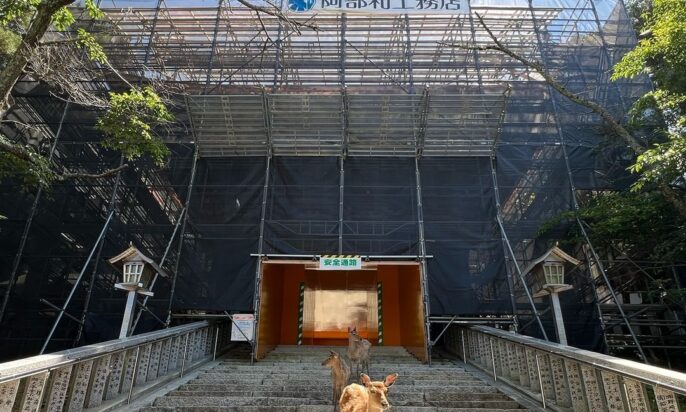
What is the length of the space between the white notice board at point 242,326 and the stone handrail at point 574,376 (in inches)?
172

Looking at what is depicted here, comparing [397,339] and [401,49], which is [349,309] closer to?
[397,339]

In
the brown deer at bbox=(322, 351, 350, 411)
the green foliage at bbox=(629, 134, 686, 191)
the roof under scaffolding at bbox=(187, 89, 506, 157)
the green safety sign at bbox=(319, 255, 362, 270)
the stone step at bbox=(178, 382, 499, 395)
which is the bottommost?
the stone step at bbox=(178, 382, 499, 395)

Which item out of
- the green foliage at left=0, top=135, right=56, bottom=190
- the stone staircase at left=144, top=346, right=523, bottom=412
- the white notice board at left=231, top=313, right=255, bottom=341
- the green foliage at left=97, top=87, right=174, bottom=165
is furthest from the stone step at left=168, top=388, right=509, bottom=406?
the green foliage at left=97, top=87, right=174, bottom=165

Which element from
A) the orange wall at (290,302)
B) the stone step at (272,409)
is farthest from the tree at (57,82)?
the orange wall at (290,302)

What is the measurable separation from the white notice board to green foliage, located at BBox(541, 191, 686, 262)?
6.36 metres

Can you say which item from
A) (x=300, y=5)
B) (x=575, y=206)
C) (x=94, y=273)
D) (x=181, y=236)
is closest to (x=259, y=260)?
(x=181, y=236)

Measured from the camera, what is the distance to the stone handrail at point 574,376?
3.12 metres

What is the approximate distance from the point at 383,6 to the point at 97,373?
35.1 feet

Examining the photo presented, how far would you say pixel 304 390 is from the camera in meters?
5.37

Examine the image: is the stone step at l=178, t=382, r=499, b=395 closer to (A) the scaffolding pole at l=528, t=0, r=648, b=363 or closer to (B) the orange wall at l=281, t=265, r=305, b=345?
(A) the scaffolding pole at l=528, t=0, r=648, b=363

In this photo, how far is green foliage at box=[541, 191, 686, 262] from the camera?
7605 mm

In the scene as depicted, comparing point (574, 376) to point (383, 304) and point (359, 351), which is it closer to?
point (359, 351)

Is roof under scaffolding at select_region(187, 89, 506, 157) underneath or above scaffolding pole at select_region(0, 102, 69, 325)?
above

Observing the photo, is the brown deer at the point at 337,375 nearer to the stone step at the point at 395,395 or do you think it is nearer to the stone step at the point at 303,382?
the stone step at the point at 395,395
